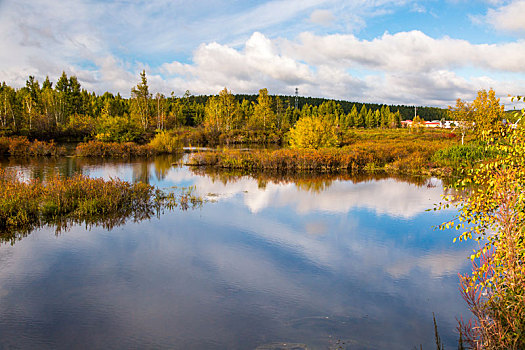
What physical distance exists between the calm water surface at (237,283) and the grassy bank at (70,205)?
87cm

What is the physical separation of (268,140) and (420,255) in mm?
58267

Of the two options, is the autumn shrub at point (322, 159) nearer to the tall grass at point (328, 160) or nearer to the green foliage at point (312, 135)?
the tall grass at point (328, 160)

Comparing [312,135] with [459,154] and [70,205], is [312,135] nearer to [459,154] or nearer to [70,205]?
[459,154]

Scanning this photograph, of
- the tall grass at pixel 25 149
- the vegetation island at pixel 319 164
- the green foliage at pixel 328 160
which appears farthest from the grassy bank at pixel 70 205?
the tall grass at pixel 25 149

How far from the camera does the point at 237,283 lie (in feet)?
26.8

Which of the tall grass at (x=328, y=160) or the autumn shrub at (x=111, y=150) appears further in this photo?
the autumn shrub at (x=111, y=150)

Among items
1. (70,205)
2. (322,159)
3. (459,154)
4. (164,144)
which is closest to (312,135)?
(322,159)

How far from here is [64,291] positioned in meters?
7.62

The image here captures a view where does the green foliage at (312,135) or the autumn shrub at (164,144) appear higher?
the green foliage at (312,135)

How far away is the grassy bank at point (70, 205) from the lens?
1168 cm

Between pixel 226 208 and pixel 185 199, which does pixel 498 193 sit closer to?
pixel 226 208

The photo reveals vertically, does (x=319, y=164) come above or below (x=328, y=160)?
below

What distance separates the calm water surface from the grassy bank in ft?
2.86

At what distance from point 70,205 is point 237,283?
8661 mm
